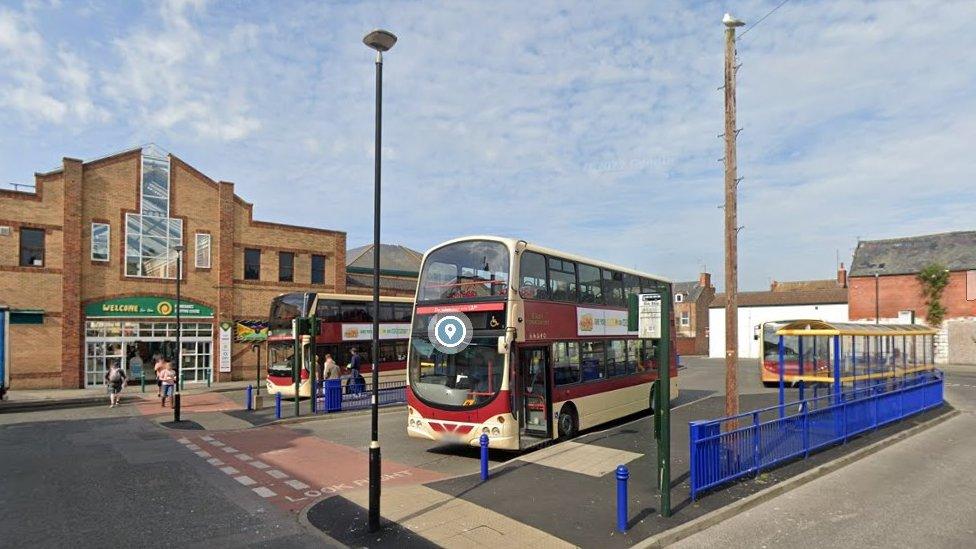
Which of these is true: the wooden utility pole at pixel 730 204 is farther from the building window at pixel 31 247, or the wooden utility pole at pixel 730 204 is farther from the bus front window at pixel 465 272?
the building window at pixel 31 247

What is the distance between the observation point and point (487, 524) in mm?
7395

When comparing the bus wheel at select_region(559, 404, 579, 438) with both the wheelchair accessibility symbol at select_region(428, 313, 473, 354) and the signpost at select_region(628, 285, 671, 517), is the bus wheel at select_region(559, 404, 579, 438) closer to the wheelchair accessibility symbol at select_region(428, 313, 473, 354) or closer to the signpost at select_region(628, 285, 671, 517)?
the wheelchair accessibility symbol at select_region(428, 313, 473, 354)

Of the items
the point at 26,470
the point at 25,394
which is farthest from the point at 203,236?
the point at 26,470

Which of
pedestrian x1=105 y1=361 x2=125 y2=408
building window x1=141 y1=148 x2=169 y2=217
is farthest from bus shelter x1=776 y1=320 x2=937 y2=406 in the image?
building window x1=141 y1=148 x2=169 y2=217

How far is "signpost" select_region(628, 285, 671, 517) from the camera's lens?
24.8ft

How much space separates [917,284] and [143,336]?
5274cm

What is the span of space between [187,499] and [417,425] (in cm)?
436

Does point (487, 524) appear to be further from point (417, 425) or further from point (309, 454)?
point (309, 454)

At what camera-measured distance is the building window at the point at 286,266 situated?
3269 cm

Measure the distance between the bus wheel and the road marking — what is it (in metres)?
5.42

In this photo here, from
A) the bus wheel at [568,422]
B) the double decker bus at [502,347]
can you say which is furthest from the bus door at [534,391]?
the bus wheel at [568,422]

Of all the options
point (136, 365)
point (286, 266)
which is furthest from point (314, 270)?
point (136, 365)

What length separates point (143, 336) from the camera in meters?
28.1

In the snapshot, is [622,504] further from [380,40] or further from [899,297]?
[899,297]
